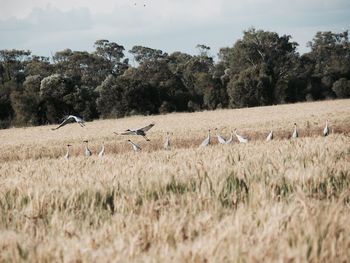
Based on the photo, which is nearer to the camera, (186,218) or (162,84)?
(186,218)

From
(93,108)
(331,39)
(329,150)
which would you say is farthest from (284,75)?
(329,150)

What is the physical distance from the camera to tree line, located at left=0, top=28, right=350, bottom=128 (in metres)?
55.6

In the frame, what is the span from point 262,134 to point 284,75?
51.7 metres

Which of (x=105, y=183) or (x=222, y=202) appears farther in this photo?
(x=105, y=183)

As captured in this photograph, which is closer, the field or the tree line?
the field

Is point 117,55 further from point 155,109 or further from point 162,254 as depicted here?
point 162,254

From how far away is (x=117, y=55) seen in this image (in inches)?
3944

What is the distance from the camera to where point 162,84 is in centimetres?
6456

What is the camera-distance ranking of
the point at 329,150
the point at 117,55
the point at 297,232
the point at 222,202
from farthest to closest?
the point at 117,55 < the point at 329,150 < the point at 222,202 < the point at 297,232

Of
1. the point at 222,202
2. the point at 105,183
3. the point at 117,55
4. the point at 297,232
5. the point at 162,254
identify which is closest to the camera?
the point at 162,254

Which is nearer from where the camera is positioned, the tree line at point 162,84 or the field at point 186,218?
the field at point 186,218

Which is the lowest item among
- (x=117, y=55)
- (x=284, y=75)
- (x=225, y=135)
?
(x=225, y=135)

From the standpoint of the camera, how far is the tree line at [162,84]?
55609 millimetres

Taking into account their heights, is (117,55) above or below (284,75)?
above
